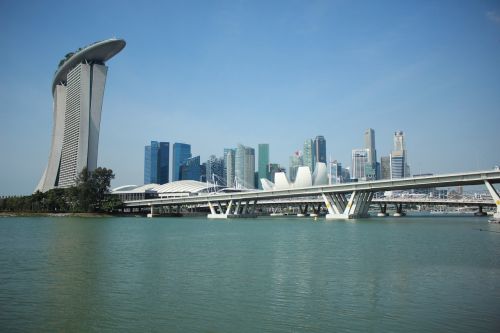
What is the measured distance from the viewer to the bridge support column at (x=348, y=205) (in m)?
95.9

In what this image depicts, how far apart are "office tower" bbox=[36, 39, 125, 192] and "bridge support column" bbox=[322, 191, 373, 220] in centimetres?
9367

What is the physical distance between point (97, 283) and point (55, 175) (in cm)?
16666

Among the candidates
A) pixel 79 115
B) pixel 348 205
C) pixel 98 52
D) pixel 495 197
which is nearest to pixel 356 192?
pixel 348 205

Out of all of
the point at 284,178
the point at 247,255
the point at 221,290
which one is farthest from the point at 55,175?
the point at 221,290

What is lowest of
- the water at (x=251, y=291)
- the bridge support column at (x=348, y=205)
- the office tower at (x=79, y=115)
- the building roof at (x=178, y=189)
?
the water at (x=251, y=291)

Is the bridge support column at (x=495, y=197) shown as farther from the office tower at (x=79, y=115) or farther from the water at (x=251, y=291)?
the office tower at (x=79, y=115)

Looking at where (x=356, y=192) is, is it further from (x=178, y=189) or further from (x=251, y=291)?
(x=178, y=189)

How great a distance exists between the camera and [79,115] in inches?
6216

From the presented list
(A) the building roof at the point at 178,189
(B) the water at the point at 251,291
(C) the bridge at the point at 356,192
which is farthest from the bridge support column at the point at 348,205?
(A) the building roof at the point at 178,189

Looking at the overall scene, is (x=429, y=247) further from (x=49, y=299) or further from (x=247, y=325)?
(x=49, y=299)

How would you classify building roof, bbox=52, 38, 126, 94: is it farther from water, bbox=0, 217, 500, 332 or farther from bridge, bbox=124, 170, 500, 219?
water, bbox=0, 217, 500, 332

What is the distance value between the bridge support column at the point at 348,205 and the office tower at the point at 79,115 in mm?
93668

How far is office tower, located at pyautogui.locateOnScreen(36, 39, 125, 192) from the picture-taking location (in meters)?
158

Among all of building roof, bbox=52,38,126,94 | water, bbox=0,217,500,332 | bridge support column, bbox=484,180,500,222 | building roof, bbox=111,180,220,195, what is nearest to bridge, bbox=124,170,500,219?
bridge support column, bbox=484,180,500,222
